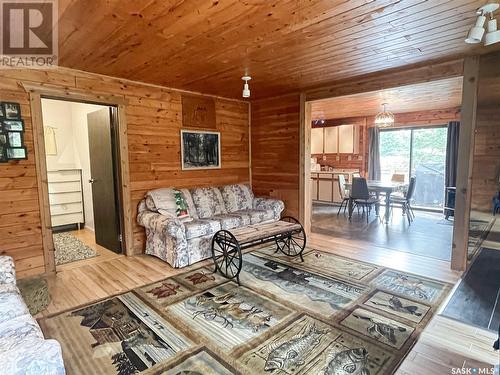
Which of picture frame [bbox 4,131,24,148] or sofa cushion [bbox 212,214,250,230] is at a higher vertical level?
picture frame [bbox 4,131,24,148]

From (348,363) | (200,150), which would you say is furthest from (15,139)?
(348,363)

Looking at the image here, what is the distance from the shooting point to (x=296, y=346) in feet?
6.36

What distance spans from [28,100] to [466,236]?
16.2 feet

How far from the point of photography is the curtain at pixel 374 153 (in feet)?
24.2

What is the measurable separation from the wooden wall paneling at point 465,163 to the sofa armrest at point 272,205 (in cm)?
230

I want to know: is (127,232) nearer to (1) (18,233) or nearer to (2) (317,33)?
(1) (18,233)

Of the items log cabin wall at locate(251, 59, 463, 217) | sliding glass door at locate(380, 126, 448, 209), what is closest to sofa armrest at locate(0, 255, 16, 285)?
log cabin wall at locate(251, 59, 463, 217)

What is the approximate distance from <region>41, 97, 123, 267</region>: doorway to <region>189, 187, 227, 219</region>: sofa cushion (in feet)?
3.44

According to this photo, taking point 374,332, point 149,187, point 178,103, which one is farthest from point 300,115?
point 374,332

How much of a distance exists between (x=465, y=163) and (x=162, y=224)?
3.46m

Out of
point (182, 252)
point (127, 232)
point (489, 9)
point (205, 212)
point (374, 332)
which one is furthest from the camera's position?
point (205, 212)

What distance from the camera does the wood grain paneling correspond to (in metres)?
4.64

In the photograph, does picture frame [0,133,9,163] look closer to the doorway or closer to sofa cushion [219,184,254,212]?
the doorway

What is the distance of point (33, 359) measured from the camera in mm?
1237
